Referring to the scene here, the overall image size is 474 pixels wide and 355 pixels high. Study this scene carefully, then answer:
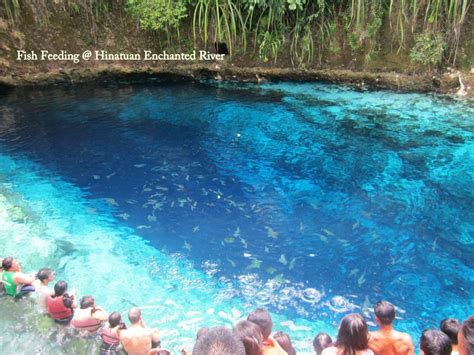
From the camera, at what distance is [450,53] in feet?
30.9

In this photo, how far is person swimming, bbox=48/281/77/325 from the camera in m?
3.90

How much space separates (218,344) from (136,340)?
1848 millimetres

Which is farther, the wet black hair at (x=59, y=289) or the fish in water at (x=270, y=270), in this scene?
the fish in water at (x=270, y=270)

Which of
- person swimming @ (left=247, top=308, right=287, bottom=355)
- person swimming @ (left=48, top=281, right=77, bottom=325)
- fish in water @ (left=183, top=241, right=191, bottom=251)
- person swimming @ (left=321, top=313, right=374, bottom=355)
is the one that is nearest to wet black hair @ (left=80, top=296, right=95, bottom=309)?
person swimming @ (left=48, top=281, right=77, bottom=325)

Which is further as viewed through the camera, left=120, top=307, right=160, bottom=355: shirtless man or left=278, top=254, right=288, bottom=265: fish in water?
left=278, top=254, right=288, bottom=265: fish in water

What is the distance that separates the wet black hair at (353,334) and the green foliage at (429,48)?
8.40 metres

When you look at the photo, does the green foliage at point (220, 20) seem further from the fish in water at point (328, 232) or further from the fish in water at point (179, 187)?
the fish in water at point (328, 232)

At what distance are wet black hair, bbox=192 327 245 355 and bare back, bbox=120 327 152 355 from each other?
1768 millimetres

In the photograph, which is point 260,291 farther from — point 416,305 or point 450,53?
point 450,53

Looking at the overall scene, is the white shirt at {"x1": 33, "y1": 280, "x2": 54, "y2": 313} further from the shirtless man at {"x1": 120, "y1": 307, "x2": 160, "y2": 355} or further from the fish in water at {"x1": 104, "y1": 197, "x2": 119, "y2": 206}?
the fish in water at {"x1": 104, "y1": 197, "x2": 119, "y2": 206}

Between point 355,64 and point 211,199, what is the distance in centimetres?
628

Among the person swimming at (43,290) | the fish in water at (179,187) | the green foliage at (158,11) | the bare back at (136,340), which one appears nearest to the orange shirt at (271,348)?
the bare back at (136,340)

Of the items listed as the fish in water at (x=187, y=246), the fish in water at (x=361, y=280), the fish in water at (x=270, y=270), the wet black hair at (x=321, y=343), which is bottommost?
the fish in water at (x=361, y=280)

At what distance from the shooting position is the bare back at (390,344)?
3.20 m
